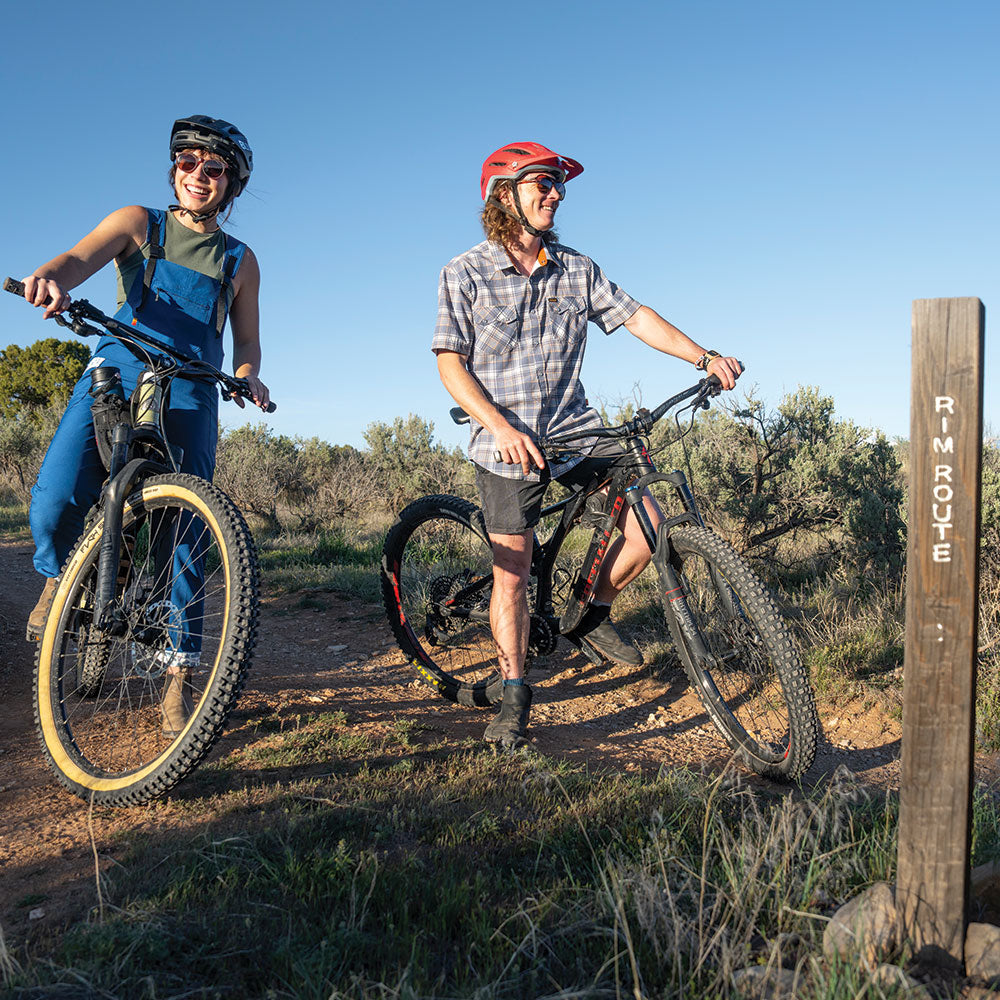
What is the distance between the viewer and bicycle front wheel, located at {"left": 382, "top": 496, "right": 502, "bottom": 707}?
4441 mm

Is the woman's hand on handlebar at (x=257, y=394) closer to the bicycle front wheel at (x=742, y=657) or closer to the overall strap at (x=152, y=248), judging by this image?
the overall strap at (x=152, y=248)

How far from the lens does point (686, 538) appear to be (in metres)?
3.37

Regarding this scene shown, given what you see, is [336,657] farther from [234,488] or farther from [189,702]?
[234,488]

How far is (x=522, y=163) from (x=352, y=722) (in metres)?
2.55

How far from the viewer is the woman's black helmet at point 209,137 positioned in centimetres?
340

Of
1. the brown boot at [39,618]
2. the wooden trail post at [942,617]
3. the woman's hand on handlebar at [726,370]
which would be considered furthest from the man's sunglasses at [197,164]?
the wooden trail post at [942,617]

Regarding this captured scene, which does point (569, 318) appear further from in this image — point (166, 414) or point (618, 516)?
point (166, 414)

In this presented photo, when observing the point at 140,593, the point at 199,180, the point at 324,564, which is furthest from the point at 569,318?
the point at 324,564

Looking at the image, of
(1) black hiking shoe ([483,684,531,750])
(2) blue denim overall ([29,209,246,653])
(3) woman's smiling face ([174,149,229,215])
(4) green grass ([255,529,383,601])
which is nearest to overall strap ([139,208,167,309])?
(2) blue denim overall ([29,209,246,653])

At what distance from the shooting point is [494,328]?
375 centimetres

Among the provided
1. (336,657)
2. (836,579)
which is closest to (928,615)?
(336,657)

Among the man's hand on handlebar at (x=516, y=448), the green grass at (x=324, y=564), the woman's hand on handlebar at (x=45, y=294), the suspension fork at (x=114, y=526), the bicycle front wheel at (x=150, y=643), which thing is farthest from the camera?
the green grass at (x=324, y=564)

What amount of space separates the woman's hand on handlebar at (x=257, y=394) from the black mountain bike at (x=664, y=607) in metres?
1.07

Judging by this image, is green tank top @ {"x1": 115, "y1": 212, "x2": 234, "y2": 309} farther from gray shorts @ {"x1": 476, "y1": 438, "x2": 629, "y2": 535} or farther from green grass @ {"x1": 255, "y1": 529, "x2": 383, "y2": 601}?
green grass @ {"x1": 255, "y1": 529, "x2": 383, "y2": 601}
